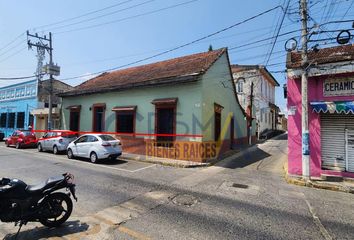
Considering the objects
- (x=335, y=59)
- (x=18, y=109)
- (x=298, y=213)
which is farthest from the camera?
(x=18, y=109)

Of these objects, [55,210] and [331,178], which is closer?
[55,210]

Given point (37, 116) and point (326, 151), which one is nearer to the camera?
point (326, 151)

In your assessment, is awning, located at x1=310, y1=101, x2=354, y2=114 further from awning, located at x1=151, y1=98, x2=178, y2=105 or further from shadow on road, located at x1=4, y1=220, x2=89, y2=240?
shadow on road, located at x1=4, y1=220, x2=89, y2=240

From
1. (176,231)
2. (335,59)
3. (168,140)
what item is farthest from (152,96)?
(176,231)

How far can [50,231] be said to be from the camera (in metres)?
4.48

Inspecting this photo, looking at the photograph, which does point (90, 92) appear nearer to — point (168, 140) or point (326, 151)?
point (168, 140)

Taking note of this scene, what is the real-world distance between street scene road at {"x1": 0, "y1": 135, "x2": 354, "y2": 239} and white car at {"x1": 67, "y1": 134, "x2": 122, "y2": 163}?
1.57 meters

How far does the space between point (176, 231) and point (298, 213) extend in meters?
3.46

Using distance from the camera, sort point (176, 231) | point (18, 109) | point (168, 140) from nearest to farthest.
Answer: point (176, 231) < point (168, 140) < point (18, 109)

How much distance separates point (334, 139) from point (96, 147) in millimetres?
11499

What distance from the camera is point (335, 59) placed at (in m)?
9.24

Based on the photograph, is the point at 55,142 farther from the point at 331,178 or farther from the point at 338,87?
the point at 338,87

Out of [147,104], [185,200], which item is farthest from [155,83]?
[185,200]

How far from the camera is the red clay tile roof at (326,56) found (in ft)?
30.2
